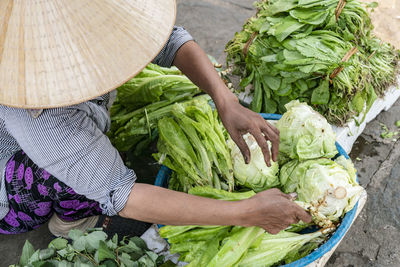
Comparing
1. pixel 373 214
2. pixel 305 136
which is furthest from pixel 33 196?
pixel 373 214

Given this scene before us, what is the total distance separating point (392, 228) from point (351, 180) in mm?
937

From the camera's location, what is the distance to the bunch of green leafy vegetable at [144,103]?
8.54 feet

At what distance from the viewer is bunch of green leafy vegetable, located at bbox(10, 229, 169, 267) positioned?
68.9 inches

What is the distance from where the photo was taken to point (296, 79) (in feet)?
7.97

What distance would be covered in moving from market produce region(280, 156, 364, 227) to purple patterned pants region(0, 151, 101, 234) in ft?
3.94

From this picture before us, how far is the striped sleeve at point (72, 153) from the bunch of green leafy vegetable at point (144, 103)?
1.01m

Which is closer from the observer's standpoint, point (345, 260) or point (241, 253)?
point (241, 253)

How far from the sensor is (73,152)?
58.7 inches

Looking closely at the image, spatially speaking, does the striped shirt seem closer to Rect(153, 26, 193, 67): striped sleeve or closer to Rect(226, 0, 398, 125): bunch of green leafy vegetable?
Rect(153, 26, 193, 67): striped sleeve

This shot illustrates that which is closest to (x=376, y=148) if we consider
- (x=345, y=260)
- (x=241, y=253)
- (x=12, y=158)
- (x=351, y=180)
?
(x=345, y=260)

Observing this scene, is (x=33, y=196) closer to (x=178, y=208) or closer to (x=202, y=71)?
(x=178, y=208)

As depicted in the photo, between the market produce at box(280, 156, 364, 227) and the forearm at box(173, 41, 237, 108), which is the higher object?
the forearm at box(173, 41, 237, 108)

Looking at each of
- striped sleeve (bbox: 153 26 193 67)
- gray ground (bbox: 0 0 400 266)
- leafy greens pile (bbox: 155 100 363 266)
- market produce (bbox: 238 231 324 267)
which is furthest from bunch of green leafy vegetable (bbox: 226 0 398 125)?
market produce (bbox: 238 231 324 267)

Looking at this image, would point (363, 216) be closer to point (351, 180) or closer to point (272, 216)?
point (351, 180)
